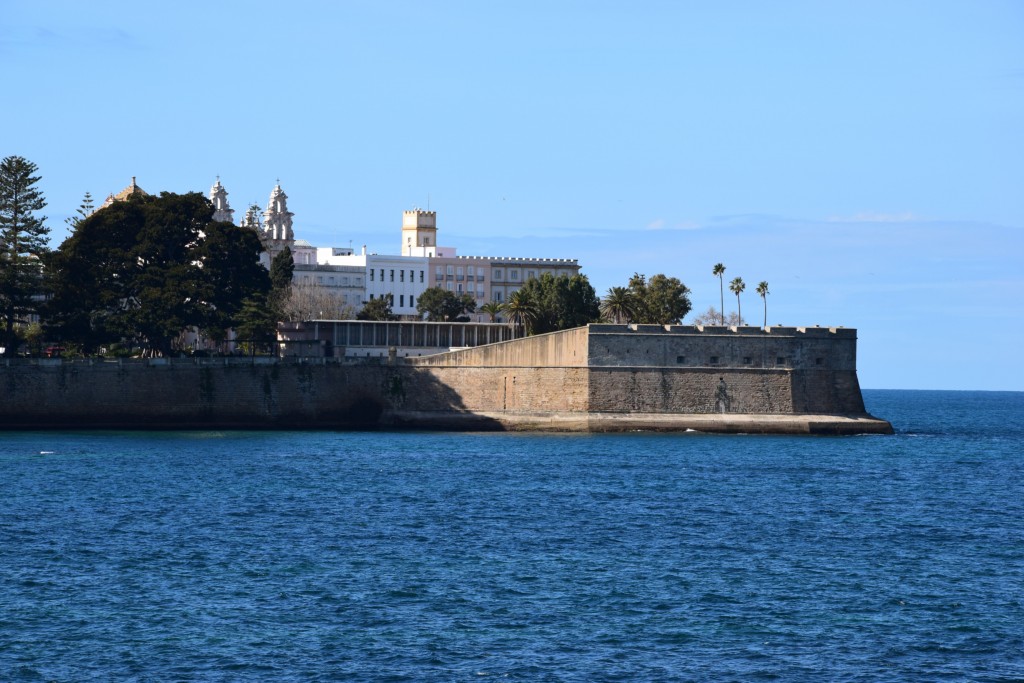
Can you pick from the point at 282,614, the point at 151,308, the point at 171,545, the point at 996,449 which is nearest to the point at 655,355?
the point at 996,449

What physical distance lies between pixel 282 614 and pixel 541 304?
67.8m

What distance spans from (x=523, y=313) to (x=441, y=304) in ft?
67.4

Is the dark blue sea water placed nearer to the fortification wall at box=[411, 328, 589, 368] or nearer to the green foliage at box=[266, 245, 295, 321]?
the fortification wall at box=[411, 328, 589, 368]

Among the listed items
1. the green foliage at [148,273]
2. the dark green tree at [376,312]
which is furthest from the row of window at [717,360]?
the dark green tree at [376,312]

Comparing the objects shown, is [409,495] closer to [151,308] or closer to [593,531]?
[593,531]

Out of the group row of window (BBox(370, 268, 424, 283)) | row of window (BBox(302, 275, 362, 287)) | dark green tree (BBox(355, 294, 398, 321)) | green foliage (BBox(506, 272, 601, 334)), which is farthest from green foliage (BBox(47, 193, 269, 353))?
row of window (BBox(370, 268, 424, 283))

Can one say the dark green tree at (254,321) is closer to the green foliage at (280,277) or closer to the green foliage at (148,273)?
the green foliage at (148,273)

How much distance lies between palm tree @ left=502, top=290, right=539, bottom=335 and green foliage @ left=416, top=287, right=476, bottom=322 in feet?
57.1

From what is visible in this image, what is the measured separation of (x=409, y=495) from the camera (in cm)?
4494

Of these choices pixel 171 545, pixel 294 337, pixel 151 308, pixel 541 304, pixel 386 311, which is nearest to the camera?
pixel 171 545

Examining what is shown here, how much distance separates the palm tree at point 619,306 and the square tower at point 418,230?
38.6 m

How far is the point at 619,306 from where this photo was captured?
304ft

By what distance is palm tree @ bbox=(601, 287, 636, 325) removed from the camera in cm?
9269

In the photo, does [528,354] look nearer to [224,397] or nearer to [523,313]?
[224,397]
